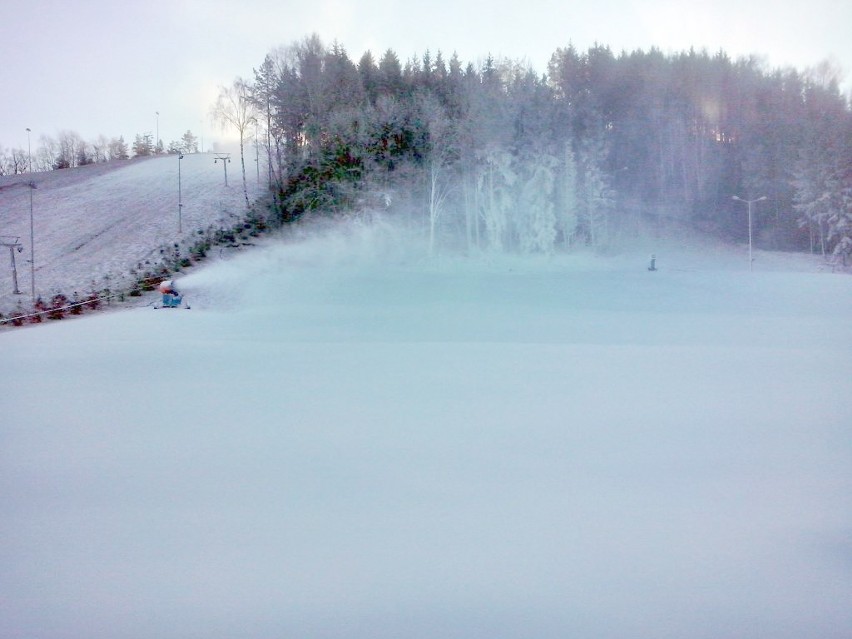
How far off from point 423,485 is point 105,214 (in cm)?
723

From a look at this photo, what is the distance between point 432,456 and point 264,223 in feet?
19.8

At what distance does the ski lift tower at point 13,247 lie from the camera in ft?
22.2

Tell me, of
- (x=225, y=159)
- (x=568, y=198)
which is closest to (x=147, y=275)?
(x=225, y=159)

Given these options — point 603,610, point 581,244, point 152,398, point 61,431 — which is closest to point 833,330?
point 581,244

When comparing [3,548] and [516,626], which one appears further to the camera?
[3,548]

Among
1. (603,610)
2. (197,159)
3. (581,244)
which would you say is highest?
(197,159)

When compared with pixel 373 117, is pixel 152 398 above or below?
below

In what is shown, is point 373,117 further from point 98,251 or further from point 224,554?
point 224,554

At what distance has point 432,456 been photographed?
331cm

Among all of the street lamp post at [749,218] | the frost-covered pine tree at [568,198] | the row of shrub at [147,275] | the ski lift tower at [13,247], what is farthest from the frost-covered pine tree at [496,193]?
the ski lift tower at [13,247]

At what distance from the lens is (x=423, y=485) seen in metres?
2.94

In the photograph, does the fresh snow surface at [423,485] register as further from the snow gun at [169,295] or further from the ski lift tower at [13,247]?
the snow gun at [169,295]

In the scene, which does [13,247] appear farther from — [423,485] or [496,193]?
[496,193]

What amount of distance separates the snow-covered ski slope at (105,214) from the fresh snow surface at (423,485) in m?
0.82
